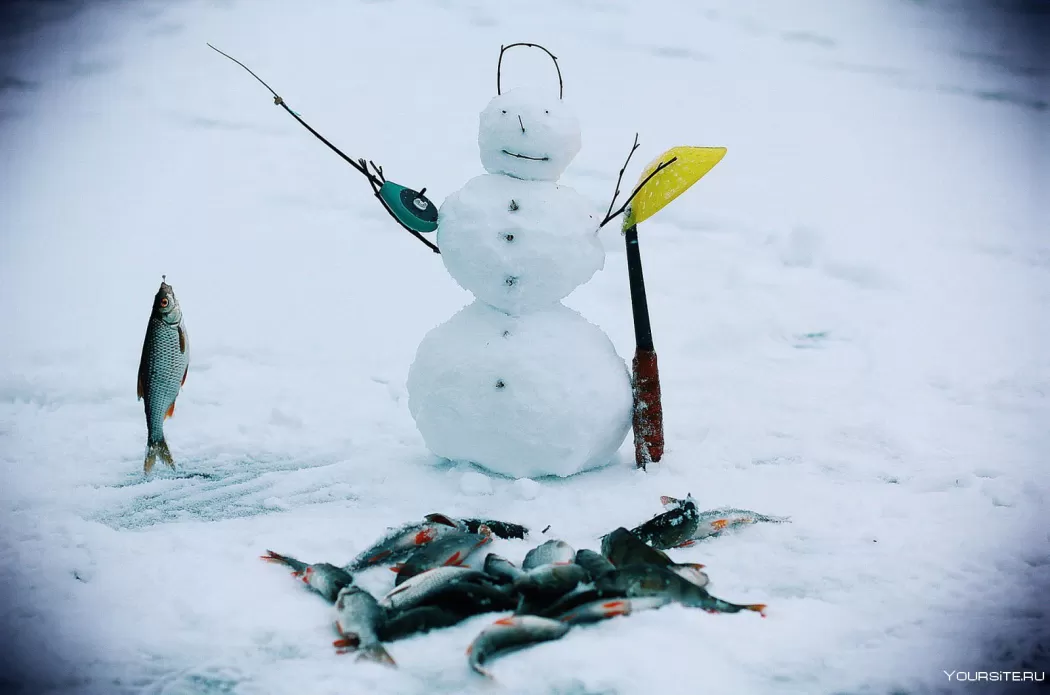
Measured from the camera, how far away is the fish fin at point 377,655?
2.40 metres

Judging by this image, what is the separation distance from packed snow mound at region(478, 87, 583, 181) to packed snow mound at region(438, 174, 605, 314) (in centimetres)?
7

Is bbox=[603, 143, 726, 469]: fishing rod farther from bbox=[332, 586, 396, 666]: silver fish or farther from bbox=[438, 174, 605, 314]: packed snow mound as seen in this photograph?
bbox=[332, 586, 396, 666]: silver fish

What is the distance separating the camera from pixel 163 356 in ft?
11.3

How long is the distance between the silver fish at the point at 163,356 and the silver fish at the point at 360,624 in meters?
1.35

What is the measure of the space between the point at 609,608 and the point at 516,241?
5.31 ft

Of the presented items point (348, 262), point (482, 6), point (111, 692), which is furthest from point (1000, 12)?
point (111, 692)

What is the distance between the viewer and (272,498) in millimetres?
3629

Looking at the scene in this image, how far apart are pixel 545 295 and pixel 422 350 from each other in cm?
61

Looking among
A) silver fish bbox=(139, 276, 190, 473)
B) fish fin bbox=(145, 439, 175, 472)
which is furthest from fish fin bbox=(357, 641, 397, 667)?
fish fin bbox=(145, 439, 175, 472)

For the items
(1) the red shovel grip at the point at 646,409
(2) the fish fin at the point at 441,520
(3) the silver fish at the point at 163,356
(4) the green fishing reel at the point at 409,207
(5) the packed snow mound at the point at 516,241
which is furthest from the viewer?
(1) the red shovel grip at the point at 646,409

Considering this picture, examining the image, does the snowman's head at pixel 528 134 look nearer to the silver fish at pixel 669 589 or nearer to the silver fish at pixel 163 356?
the silver fish at pixel 163 356

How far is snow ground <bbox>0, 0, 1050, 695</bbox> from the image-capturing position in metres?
2.57

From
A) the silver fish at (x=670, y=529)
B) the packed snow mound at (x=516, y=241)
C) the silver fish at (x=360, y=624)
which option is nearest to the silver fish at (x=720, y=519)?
the silver fish at (x=670, y=529)

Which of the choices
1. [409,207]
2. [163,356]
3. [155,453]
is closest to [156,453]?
[155,453]
